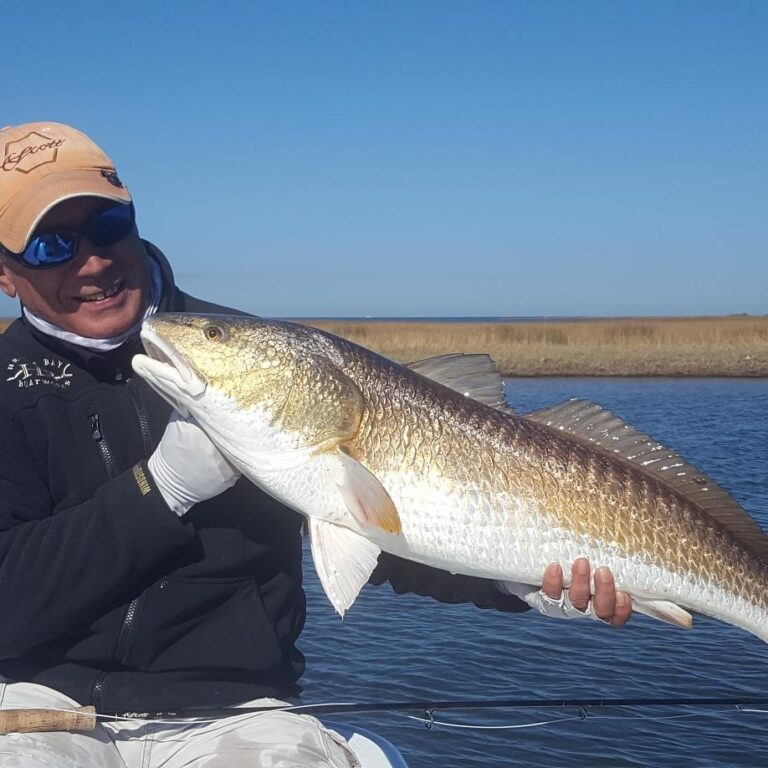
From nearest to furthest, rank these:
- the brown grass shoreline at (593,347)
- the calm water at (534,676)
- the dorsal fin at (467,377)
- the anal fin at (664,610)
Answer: the anal fin at (664,610) < the dorsal fin at (467,377) < the calm water at (534,676) < the brown grass shoreline at (593,347)

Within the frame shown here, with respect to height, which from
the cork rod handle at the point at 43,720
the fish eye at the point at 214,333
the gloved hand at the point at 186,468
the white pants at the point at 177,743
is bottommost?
the white pants at the point at 177,743

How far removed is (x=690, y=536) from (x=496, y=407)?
30.9 inches

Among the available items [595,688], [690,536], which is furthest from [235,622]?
[595,688]

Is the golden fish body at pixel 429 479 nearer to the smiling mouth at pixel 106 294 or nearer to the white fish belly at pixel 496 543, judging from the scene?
the white fish belly at pixel 496 543

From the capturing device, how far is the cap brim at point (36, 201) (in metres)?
2.96

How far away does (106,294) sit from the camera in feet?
10.3

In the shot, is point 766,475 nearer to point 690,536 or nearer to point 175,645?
point 690,536

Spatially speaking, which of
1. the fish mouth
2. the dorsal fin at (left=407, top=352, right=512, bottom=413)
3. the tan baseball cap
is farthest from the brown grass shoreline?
the fish mouth

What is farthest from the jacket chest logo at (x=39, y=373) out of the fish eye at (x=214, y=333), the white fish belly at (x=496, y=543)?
the white fish belly at (x=496, y=543)

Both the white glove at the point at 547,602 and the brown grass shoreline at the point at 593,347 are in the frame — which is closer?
the white glove at the point at 547,602

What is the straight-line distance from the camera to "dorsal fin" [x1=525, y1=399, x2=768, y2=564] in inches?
125

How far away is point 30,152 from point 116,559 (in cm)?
137

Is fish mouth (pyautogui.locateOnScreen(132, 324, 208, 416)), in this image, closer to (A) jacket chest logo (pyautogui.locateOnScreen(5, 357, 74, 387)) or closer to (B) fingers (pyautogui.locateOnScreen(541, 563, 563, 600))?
(A) jacket chest logo (pyautogui.locateOnScreen(5, 357, 74, 387))

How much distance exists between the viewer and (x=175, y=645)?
3113 millimetres
